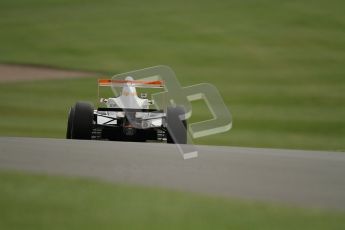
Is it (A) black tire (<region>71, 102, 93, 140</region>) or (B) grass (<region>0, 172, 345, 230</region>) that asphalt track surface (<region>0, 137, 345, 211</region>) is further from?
(A) black tire (<region>71, 102, 93, 140</region>)

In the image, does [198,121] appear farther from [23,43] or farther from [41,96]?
[23,43]

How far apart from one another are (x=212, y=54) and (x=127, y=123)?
6279 millimetres

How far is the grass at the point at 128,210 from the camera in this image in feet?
11.3

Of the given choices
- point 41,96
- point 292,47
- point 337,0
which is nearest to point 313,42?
point 292,47

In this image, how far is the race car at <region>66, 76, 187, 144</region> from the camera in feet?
27.5

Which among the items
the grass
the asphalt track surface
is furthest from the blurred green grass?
the grass

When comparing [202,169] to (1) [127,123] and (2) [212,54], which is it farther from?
(2) [212,54]

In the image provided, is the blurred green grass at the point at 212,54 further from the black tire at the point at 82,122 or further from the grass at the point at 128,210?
the grass at the point at 128,210

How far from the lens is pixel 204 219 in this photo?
11.8ft

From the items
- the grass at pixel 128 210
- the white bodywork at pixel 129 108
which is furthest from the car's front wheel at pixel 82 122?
the grass at pixel 128 210

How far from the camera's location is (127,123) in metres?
8.72

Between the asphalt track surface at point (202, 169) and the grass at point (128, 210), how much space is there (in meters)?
0.26

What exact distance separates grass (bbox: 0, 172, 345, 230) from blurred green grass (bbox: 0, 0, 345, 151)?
246 inches

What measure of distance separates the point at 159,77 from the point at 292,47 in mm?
3473
